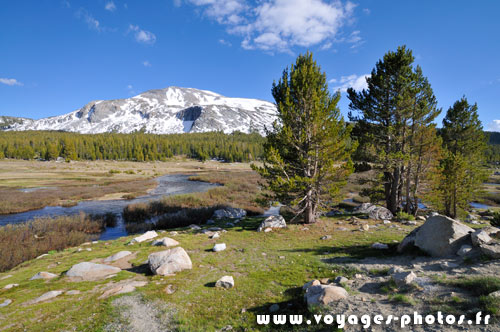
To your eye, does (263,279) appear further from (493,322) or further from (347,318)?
(493,322)

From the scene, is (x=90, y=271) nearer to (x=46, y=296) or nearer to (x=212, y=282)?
(x=46, y=296)

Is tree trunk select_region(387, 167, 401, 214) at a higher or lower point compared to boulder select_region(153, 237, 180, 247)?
higher

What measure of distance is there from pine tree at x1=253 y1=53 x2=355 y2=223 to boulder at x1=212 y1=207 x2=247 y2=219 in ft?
33.9

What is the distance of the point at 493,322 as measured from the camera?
429 cm

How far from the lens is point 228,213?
1038 inches

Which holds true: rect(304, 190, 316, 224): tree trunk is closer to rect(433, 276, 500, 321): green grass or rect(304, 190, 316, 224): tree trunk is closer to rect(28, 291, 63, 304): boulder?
rect(433, 276, 500, 321): green grass

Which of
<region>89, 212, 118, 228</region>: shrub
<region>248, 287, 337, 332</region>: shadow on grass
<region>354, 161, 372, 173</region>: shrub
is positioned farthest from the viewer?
<region>89, 212, 118, 228</region>: shrub

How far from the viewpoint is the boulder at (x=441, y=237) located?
30.4 feet

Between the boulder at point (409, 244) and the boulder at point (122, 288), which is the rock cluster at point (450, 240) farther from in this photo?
the boulder at point (122, 288)

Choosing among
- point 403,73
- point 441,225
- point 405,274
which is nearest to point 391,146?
point 403,73

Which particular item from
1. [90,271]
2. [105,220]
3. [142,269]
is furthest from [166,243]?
[105,220]

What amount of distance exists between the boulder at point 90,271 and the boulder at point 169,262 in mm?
1894

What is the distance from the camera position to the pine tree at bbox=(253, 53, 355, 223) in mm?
16156

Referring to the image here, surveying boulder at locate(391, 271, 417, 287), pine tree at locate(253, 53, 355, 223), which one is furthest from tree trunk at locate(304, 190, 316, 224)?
boulder at locate(391, 271, 417, 287)
